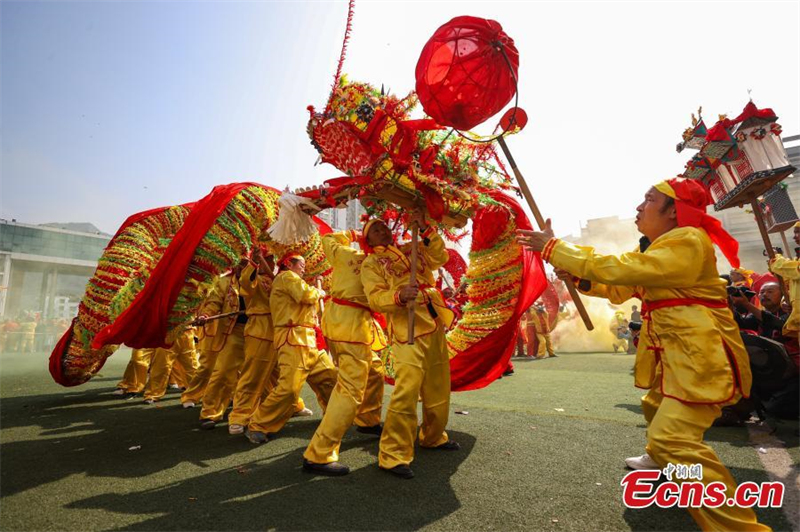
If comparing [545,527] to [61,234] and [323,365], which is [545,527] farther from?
[61,234]

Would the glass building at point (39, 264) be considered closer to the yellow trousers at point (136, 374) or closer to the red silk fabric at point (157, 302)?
the yellow trousers at point (136, 374)

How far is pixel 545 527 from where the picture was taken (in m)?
2.04

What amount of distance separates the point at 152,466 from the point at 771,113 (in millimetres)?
6794

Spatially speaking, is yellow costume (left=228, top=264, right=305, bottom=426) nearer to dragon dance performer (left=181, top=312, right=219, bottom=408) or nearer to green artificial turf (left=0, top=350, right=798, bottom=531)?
green artificial turf (left=0, top=350, right=798, bottom=531)

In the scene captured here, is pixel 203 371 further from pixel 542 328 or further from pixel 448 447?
pixel 542 328

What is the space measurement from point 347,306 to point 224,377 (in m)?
2.22

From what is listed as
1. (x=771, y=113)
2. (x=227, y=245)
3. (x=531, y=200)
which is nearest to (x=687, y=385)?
(x=531, y=200)

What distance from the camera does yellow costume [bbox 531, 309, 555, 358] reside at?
1205 centimetres

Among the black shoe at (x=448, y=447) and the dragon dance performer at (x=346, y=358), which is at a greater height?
the dragon dance performer at (x=346, y=358)

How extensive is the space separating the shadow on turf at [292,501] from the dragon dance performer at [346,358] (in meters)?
0.21

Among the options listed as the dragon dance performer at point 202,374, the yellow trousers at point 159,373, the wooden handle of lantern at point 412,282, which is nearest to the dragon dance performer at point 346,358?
the wooden handle of lantern at point 412,282

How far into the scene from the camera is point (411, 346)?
121 inches

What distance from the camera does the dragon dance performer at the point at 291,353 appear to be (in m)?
3.85

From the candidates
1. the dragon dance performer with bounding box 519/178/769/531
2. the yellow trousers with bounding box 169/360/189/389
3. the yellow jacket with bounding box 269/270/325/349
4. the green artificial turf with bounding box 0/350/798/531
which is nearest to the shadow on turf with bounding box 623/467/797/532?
the green artificial turf with bounding box 0/350/798/531
